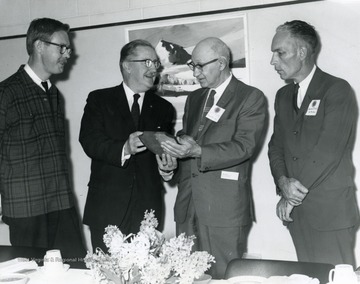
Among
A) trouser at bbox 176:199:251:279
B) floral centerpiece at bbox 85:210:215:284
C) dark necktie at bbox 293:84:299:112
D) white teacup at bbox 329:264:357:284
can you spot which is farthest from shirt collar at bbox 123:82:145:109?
white teacup at bbox 329:264:357:284

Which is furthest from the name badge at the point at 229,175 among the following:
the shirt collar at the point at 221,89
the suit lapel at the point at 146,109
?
the suit lapel at the point at 146,109

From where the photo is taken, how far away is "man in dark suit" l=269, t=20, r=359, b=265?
10.4 feet

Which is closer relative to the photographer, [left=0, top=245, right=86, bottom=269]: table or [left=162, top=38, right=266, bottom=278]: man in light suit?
[left=0, top=245, right=86, bottom=269]: table

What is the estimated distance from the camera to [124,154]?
356 centimetres

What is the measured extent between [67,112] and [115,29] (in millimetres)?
933

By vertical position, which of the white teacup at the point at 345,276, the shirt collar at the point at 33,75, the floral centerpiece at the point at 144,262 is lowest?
the white teacup at the point at 345,276

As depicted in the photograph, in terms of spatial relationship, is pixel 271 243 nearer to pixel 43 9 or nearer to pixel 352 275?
pixel 352 275

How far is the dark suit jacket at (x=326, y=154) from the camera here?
124 inches

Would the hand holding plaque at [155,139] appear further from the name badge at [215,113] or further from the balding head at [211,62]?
the balding head at [211,62]

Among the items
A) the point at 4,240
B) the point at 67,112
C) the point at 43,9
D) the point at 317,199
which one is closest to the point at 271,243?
the point at 317,199

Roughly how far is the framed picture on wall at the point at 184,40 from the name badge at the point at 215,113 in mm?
767

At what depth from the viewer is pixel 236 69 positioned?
13.6 feet

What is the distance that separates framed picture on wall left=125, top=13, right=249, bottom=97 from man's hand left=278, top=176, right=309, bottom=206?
1.13 metres

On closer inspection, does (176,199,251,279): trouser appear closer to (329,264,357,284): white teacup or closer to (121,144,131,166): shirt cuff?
(121,144,131,166): shirt cuff
